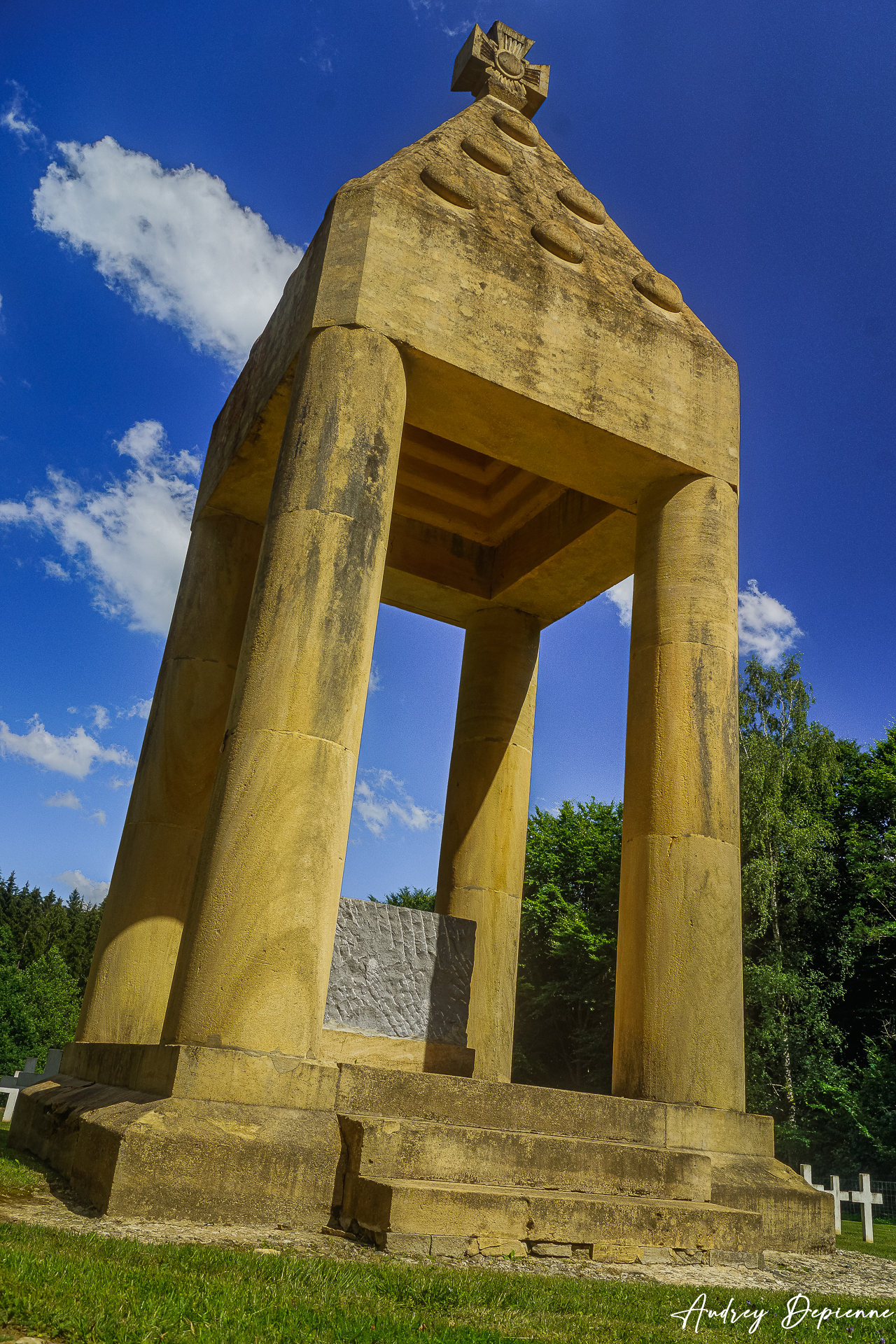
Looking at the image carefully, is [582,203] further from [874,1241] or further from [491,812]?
[874,1241]

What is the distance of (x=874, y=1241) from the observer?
20156 mm

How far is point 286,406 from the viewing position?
40.7 ft

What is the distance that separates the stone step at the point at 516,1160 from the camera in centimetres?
734

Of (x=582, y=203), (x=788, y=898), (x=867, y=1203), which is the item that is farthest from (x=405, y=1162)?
(x=788, y=898)

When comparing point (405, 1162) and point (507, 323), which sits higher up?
point (507, 323)

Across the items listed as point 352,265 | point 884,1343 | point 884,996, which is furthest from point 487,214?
point 884,996

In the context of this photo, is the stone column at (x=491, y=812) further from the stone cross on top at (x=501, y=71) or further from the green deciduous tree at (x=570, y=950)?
the green deciduous tree at (x=570, y=950)

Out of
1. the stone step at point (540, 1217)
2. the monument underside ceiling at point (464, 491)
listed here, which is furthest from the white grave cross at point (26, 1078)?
the stone step at point (540, 1217)

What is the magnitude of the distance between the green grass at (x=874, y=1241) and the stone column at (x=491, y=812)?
237 inches

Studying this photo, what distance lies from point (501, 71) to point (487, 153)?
3.05m

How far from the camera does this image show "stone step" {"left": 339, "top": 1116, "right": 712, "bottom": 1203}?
7.34 m

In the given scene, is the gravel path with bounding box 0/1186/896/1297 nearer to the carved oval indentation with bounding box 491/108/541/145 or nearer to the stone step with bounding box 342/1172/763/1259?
the stone step with bounding box 342/1172/763/1259

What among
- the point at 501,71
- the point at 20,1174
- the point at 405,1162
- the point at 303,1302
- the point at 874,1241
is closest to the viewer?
the point at 303,1302

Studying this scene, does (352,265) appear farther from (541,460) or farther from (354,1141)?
(354,1141)
